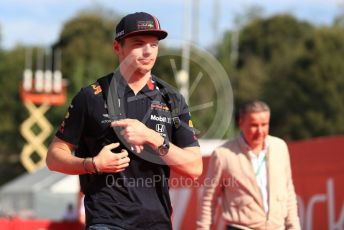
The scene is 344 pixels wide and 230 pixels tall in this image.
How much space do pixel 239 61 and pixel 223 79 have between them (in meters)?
68.7

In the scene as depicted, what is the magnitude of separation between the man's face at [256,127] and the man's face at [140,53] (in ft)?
9.14

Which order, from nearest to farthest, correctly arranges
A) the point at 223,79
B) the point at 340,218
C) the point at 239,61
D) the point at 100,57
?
the point at 340,218 < the point at 223,79 < the point at 100,57 < the point at 239,61

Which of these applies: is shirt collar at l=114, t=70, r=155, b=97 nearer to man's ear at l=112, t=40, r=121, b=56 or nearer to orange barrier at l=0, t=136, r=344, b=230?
man's ear at l=112, t=40, r=121, b=56

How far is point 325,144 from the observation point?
11.9 metres

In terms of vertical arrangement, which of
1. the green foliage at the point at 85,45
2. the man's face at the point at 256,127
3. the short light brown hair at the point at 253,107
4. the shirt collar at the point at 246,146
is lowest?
the shirt collar at the point at 246,146

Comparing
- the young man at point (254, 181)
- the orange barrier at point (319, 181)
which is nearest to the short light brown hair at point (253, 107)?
the young man at point (254, 181)

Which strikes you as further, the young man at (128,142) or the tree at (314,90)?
the tree at (314,90)

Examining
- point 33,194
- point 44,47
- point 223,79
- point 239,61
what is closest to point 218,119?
point 223,79

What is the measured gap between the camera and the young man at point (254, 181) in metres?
7.89

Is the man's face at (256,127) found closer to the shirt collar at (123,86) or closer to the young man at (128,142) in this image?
the young man at (128,142)

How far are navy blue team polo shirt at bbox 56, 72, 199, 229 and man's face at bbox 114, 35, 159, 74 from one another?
0.46ft

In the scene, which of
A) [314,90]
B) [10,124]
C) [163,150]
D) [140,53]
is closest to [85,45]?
[10,124]

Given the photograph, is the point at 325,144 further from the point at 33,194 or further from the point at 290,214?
the point at 33,194

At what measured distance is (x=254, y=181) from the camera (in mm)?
7953
